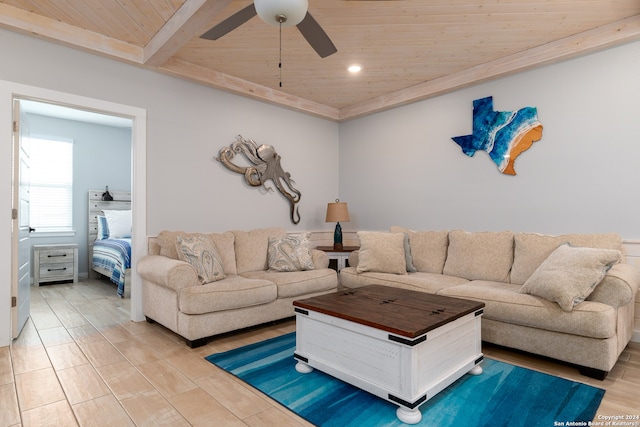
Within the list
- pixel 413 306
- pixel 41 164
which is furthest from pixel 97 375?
pixel 41 164

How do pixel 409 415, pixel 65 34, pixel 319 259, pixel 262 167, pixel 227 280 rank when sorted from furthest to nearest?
pixel 262 167
pixel 319 259
pixel 227 280
pixel 65 34
pixel 409 415

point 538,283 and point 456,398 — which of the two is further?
point 538,283

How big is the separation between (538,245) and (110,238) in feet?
19.2

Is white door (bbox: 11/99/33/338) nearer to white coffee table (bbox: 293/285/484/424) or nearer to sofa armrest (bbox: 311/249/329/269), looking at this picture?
white coffee table (bbox: 293/285/484/424)

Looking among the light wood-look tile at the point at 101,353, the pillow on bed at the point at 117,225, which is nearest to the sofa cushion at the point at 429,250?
the light wood-look tile at the point at 101,353

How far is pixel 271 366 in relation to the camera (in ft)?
8.21

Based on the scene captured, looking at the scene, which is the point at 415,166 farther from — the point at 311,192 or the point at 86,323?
the point at 86,323

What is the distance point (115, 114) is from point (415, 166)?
336cm

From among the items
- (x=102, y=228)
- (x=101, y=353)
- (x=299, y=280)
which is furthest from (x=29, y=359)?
(x=102, y=228)

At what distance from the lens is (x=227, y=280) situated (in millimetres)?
3252

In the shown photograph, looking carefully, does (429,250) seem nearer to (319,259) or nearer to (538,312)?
(319,259)

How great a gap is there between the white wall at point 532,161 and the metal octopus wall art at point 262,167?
1069 mm

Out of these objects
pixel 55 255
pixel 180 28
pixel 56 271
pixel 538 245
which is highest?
pixel 180 28

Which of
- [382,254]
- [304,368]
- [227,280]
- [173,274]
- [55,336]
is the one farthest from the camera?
[382,254]
